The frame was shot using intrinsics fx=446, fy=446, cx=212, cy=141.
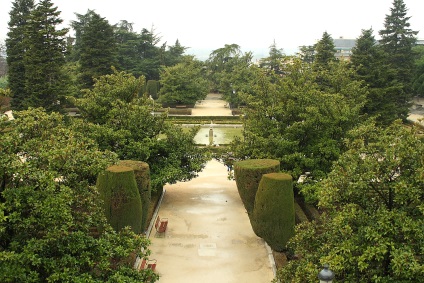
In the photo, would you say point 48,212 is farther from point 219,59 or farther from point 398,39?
point 219,59

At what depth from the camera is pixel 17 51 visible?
40.7 m

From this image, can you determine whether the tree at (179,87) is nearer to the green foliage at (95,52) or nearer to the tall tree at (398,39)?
the green foliage at (95,52)

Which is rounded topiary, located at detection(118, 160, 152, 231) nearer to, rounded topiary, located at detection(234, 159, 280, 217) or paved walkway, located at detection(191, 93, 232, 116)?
rounded topiary, located at detection(234, 159, 280, 217)

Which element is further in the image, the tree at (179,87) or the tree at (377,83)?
the tree at (179,87)

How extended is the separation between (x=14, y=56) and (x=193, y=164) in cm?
2811

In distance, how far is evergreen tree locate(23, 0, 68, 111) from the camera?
33.3 m

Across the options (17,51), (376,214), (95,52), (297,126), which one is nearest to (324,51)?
(95,52)

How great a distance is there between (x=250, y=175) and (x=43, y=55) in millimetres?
23921

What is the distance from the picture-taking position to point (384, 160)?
29.8 ft

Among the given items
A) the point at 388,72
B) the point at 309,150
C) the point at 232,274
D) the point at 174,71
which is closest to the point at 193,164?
the point at 309,150

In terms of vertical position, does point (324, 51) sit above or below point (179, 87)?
above

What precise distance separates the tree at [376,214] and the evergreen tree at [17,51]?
107ft

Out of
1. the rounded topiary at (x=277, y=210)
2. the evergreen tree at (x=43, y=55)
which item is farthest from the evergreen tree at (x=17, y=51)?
the rounded topiary at (x=277, y=210)

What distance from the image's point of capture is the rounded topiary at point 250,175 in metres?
16.2
